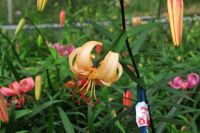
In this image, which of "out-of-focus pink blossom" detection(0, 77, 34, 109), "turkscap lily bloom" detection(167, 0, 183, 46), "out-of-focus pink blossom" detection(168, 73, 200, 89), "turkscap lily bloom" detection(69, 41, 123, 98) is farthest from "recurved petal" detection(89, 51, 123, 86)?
"out-of-focus pink blossom" detection(168, 73, 200, 89)

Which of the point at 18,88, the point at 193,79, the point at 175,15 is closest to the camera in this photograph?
the point at 175,15

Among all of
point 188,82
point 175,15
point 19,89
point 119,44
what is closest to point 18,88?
point 19,89

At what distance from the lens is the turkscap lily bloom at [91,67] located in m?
0.93

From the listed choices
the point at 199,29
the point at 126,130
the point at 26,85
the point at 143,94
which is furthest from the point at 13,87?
the point at 199,29

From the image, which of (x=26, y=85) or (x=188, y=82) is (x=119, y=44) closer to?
(x=26, y=85)

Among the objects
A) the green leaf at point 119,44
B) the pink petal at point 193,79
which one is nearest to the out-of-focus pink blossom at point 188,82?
the pink petal at point 193,79

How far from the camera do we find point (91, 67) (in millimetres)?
972

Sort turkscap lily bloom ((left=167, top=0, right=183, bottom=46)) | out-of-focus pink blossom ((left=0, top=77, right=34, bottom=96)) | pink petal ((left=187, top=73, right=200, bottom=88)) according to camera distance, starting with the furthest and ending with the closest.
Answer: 1. pink petal ((left=187, top=73, right=200, bottom=88))
2. out-of-focus pink blossom ((left=0, top=77, right=34, bottom=96))
3. turkscap lily bloom ((left=167, top=0, right=183, bottom=46))

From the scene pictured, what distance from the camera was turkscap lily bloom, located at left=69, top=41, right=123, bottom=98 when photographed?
3.07 ft

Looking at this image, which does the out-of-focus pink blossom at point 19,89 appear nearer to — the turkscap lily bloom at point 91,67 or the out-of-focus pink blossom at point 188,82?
the out-of-focus pink blossom at point 188,82

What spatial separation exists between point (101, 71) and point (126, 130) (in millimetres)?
510

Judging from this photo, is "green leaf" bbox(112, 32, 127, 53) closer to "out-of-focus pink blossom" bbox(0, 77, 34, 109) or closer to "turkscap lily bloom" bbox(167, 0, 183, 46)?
"turkscap lily bloom" bbox(167, 0, 183, 46)

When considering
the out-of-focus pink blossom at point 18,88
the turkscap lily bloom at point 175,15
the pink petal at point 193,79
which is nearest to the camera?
the turkscap lily bloom at point 175,15

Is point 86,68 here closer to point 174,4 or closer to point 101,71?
point 101,71
